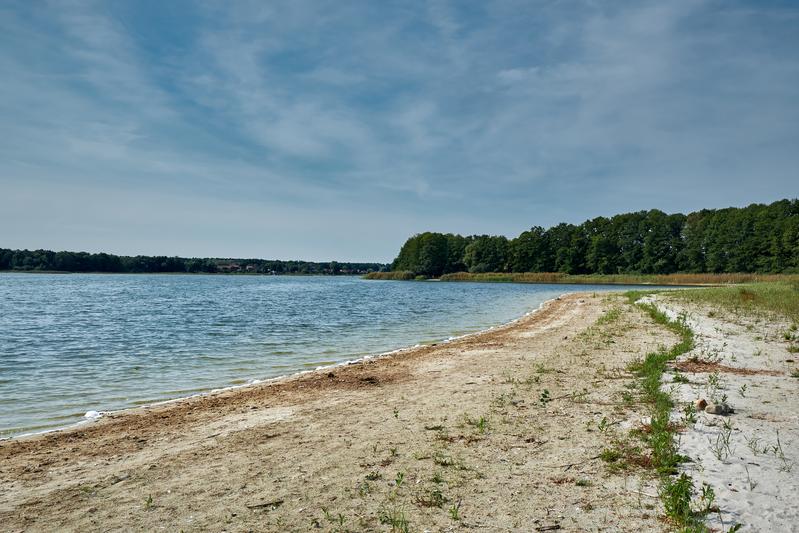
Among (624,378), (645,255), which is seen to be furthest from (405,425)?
(645,255)

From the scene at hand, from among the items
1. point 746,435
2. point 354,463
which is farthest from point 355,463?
point 746,435

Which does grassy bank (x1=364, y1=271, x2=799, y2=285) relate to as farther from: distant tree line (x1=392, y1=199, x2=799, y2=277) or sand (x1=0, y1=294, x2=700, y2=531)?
sand (x1=0, y1=294, x2=700, y2=531)

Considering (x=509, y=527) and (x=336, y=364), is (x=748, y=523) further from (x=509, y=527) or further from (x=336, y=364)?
(x=336, y=364)

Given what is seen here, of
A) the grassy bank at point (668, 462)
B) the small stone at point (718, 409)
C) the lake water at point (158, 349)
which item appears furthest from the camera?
the lake water at point (158, 349)

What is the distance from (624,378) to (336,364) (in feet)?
29.8

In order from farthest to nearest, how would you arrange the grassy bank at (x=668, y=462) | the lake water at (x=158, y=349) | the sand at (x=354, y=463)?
1. the lake water at (x=158, y=349)
2. the sand at (x=354, y=463)
3. the grassy bank at (x=668, y=462)

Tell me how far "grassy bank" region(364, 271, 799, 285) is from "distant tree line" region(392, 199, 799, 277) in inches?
418

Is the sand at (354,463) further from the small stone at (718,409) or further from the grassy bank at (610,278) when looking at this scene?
the grassy bank at (610,278)

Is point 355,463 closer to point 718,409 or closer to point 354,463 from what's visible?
point 354,463

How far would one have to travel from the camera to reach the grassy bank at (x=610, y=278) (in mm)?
80881

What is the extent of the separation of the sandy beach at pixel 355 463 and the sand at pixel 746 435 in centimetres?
36

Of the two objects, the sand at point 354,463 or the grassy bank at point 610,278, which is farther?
the grassy bank at point 610,278

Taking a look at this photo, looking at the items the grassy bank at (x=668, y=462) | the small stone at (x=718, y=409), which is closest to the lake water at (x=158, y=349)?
the grassy bank at (x=668, y=462)

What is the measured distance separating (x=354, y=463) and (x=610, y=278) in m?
119
